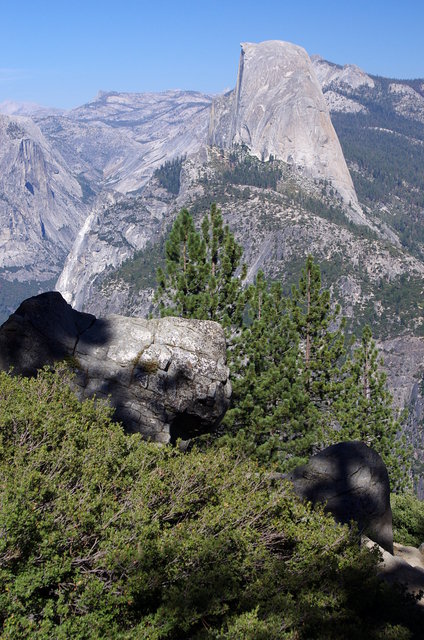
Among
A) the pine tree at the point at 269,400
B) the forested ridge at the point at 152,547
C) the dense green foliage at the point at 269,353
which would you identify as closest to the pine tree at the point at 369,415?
the dense green foliage at the point at 269,353

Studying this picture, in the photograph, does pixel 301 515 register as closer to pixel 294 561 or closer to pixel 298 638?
pixel 294 561

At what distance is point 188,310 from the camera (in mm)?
22859

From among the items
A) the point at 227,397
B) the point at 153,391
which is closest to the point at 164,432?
the point at 153,391

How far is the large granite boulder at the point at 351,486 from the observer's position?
1477cm

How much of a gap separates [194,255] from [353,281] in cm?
16395

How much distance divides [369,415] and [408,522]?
25.5 ft

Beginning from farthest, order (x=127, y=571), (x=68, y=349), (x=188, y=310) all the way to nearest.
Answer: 1. (x=188, y=310)
2. (x=68, y=349)
3. (x=127, y=571)

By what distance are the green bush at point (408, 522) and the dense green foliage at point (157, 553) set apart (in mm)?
11598

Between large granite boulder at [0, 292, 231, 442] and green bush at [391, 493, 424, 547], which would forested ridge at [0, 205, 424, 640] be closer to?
large granite boulder at [0, 292, 231, 442]

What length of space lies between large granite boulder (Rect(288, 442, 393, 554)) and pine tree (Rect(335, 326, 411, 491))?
917 cm

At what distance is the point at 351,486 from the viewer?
49.4ft

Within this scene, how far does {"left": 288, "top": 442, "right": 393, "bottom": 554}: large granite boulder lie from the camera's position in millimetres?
14766

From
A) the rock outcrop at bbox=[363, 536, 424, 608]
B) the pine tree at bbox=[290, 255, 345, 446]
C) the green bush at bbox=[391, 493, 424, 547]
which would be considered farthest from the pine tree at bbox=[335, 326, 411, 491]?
the rock outcrop at bbox=[363, 536, 424, 608]

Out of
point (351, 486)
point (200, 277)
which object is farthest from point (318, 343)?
point (351, 486)
